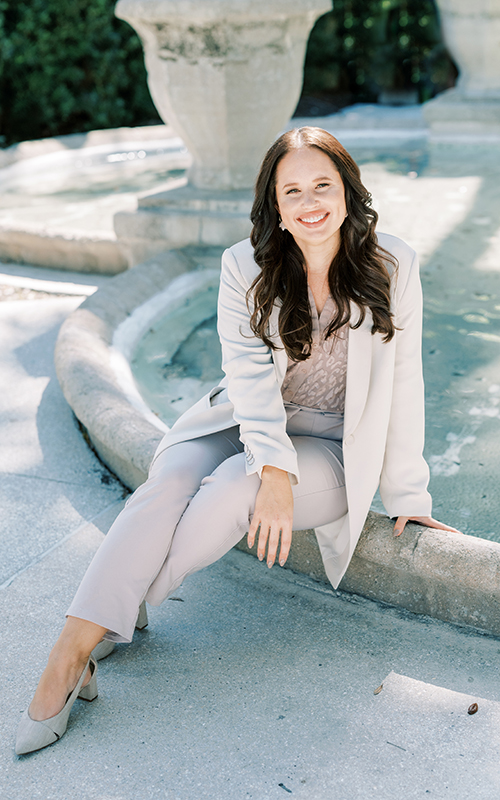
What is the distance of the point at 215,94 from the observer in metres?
3.97

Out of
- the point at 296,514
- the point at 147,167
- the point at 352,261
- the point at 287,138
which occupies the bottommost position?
the point at 147,167

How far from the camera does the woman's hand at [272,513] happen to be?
6.07ft

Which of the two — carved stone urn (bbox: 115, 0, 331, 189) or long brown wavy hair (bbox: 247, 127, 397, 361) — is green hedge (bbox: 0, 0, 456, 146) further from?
long brown wavy hair (bbox: 247, 127, 397, 361)

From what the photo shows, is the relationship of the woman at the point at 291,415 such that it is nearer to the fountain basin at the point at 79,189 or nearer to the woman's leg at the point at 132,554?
the woman's leg at the point at 132,554

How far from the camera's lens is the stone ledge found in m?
1.91

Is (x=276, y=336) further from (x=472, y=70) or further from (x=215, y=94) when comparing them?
(x=472, y=70)

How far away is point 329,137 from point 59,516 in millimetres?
1406

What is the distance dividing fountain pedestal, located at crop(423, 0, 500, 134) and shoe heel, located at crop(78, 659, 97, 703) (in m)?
6.77

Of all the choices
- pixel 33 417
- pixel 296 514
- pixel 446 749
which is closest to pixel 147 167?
pixel 33 417

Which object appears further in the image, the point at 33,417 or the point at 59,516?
the point at 33,417

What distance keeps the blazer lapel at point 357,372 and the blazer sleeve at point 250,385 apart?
165mm

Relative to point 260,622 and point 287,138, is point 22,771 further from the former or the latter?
point 287,138

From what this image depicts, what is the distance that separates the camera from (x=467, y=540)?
1925 mm

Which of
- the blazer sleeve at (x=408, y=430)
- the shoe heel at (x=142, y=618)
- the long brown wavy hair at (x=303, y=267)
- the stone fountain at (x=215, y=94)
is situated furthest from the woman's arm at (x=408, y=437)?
the stone fountain at (x=215, y=94)
